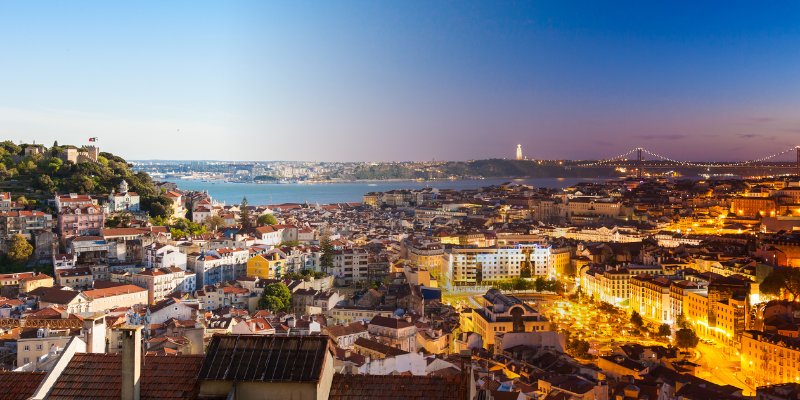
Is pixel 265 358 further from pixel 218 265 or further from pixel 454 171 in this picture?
pixel 454 171

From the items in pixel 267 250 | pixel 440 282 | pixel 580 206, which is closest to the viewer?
pixel 267 250

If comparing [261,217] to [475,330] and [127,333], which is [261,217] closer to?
[475,330]

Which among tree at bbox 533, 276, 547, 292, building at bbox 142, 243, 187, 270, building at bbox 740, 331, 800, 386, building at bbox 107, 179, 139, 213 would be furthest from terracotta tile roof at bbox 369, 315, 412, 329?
building at bbox 107, 179, 139, 213

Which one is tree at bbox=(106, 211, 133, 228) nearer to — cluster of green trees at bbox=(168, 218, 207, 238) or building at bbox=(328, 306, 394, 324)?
cluster of green trees at bbox=(168, 218, 207, 238)

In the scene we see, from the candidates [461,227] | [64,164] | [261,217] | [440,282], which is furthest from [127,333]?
[461,227]

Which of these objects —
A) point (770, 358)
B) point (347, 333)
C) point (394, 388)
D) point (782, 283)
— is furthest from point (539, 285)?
point (394, 388)

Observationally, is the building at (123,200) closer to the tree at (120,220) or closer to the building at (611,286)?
the tree at (120,220)

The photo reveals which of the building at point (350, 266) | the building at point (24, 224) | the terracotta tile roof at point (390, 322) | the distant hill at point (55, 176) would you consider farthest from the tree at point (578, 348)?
the distant hill at point (55, 176)
